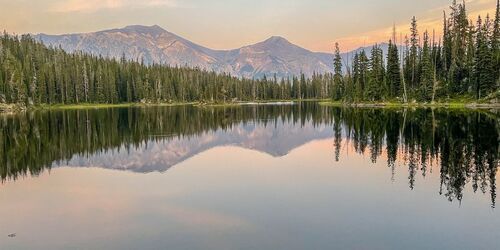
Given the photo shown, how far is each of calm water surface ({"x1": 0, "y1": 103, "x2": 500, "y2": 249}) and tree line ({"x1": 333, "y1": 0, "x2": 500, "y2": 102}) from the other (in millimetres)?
63760

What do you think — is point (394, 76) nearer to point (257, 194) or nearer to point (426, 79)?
point (426, 79)

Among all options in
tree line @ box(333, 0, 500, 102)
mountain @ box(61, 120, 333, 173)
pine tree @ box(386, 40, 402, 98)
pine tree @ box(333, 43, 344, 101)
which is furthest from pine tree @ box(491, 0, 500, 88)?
mountain @ box(61, 120, 333, 173)

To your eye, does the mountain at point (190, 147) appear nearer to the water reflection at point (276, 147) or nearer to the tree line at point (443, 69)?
the water reflection at point (276, 147)

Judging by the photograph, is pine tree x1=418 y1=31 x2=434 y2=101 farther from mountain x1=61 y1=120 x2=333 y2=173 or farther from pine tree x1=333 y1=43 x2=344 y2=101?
mountain x1=61 y1=120 x2=333 y2=173

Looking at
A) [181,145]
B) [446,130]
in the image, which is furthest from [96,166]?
[446,130]

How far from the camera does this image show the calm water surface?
1848 cm

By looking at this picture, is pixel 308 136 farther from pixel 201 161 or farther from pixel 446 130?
pixel 201 161

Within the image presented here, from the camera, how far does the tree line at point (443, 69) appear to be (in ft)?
349

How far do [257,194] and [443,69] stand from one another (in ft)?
381

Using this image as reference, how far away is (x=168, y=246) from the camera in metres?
17.5

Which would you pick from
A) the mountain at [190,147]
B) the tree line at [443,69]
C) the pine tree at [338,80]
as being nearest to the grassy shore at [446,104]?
the tree line at [443,69]

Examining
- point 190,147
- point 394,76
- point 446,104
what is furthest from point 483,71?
point 190,147

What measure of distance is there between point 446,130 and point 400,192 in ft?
104

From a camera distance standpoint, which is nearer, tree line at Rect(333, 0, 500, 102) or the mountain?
the mountain
